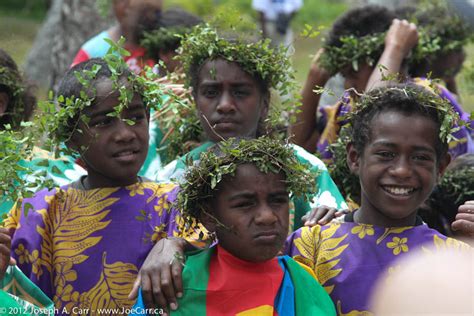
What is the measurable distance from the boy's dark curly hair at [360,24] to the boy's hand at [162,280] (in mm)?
3055

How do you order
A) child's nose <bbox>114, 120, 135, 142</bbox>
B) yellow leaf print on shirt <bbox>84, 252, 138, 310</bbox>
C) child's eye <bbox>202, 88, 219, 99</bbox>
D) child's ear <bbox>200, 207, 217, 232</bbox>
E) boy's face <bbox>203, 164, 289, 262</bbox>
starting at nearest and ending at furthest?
boy's face <bbox>203, 164, 289, 262</bbox>
child's ear <bbox>200, 207, 217, 232</bbox>
yellow leaf print on shirt <bbox>84, 252, 138, 310</bbox>
child's nose <bbox>114, 120, 135, 142</bbox>
child's eye <bbox>202, 88, 219, 99</bbox>

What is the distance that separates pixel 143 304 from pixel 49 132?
4.09ft

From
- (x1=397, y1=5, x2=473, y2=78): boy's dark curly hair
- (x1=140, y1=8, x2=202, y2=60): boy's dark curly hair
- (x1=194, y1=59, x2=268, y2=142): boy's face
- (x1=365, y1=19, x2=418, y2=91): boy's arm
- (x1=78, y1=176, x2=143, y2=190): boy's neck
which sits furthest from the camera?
(x1=140, y1=8, x2=202, y2=60): boy's dark curly hair

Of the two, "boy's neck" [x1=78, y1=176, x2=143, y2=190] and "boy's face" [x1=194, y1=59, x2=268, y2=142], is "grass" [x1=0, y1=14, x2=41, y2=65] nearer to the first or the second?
"boy's face" [x1=194, y1=59, x2=268, y2=142]

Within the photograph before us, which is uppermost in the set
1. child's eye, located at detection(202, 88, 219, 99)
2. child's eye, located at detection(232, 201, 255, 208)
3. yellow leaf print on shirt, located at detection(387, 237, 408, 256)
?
child's eye, located at detection(202, 88, 219, 99)

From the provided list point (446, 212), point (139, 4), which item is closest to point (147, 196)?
point (446, 212)

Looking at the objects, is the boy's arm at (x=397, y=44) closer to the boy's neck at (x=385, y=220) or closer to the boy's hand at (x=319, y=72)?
the boy's hand at (x=319, y=72)

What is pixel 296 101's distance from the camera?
577 centimetres

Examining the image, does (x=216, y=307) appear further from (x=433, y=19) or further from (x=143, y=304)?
(x=433, y=19)

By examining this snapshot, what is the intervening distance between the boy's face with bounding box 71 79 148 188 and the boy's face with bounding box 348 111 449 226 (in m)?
1.23

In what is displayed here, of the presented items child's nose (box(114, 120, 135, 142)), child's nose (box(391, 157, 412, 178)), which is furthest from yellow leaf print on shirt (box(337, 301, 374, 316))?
child's nose (box(114, 120, 135, 142))

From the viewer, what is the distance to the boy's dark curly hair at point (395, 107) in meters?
4.29

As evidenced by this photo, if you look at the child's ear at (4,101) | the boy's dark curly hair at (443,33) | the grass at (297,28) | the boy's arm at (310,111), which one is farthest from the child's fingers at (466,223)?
the grass at (297,28)

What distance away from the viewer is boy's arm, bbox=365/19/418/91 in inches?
237
